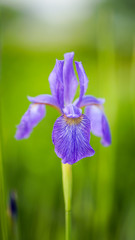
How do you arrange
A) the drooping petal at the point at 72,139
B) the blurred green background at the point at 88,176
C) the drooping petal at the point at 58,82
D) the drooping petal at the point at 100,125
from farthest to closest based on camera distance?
the blurred green background at the point at 88,176
the drooping petal at the point at 100,125
the drooping petal at the point at 58,82
the drooping petal at the point at 72,139

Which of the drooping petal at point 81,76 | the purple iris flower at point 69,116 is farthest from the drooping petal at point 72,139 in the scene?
→ the drooping petal at point 81,76

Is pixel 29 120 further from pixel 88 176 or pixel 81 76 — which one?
pixel 88 176

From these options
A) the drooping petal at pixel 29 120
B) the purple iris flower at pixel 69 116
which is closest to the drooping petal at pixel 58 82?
the purple iris flower at pixel 69 116

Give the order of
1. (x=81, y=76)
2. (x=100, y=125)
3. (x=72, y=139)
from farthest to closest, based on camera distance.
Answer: (x=100, y=125) < (x=81, y=76) < (x=72, y=139)

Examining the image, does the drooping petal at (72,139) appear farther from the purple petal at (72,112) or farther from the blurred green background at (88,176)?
the blurred green background at (88,176)

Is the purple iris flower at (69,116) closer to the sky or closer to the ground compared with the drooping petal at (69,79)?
closer to the ground

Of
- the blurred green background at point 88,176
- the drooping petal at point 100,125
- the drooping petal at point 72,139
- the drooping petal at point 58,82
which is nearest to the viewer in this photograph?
the drooping petal at point 72,139

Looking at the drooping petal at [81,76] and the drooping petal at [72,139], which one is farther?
the drooping petal at [81,76]

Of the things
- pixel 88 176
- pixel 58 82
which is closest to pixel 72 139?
pixel 58 82
